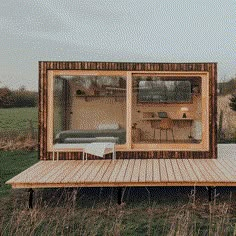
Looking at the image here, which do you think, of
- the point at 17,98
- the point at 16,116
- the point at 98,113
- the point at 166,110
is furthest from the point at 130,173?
the point at 17,98

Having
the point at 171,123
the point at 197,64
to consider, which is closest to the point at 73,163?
the point at 171,123

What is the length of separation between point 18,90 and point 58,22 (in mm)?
4632

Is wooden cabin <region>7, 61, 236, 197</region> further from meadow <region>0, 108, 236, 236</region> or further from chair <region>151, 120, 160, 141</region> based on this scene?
meadow <region>0, 108, 236, 236</region>

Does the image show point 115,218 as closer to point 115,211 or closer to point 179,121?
point 115,211

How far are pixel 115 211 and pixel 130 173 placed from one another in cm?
106

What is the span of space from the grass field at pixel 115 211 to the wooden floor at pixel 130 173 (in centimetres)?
35

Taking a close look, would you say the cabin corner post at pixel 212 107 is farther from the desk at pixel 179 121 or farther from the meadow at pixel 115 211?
the meadow at pixel 115 211

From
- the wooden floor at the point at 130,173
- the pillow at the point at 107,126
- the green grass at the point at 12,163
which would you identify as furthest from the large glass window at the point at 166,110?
the green grass at the point at 12,163

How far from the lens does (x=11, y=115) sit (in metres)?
23.0

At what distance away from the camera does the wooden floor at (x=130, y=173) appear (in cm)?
668

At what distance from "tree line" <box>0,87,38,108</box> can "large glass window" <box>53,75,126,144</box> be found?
1504 cm

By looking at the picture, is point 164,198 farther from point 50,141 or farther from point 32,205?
point 50,141

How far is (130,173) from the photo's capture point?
7.31 m

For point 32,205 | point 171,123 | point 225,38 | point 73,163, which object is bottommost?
point 32,205
